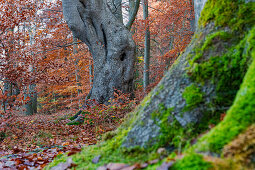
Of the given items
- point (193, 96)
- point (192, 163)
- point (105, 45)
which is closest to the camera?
Answer: point (192, 163)

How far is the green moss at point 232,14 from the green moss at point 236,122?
2.35 ft

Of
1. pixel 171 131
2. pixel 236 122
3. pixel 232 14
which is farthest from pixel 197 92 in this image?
pixel 232 14

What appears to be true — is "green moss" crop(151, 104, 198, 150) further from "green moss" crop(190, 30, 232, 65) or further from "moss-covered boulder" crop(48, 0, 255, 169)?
"green moss" crop(190, 30, 232, 65)

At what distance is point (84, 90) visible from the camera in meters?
14.9

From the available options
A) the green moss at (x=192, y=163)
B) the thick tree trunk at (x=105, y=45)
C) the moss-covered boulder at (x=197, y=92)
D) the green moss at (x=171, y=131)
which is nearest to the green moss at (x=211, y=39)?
the moss-covered boulder at (x=197, y=92)

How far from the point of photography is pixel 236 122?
121 centimetres

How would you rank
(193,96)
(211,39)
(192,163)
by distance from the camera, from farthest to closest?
(211,39) < (193,96) < (192,163)

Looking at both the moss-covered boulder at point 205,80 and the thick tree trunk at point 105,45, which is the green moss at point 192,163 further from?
the thick tree trunk at point 105,45

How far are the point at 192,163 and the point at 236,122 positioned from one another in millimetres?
375

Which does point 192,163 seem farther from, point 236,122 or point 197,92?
point 197,92

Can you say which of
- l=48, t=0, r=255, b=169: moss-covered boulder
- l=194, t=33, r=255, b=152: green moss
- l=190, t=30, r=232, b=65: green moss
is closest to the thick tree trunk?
l=48, t=0, r=255, b=169: moss-covered boulder

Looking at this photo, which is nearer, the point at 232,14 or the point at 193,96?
the point at 193,96

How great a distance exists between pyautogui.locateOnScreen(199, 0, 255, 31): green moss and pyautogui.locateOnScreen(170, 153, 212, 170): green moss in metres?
1.30

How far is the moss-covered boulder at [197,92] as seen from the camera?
1640mm
